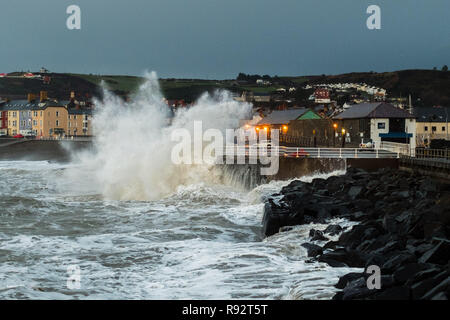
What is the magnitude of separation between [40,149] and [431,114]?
146 ft

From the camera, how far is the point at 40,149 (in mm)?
65625

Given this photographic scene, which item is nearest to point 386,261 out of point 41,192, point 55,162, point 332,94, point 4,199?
point 4,199

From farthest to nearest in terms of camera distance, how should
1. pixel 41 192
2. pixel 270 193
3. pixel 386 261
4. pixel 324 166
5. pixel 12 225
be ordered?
pixel 41 192 → pixel 324 166 → pixel 270 193 → pixel 12 225 → pixel 386 261

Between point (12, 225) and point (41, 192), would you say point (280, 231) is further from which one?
point (41, 192)

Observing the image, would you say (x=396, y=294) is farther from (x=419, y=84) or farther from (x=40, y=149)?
(x=419, y=84)

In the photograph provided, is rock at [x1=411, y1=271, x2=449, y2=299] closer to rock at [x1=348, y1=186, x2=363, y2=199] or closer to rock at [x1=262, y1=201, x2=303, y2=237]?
rock at [x1=262, y1=201, x2=303, y2=237]

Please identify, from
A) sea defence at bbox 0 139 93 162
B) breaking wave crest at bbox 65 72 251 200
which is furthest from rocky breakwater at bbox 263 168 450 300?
sea defence at bbox 0 139 93 162

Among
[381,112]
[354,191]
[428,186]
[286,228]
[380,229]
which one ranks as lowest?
[286,228]

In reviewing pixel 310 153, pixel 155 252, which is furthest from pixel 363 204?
pixel 310 153

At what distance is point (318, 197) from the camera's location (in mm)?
19828

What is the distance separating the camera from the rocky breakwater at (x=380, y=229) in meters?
9.58

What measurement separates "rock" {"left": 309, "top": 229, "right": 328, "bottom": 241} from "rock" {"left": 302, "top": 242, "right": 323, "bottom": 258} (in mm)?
872

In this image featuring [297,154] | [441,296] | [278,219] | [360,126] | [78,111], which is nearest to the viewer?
[441,296]

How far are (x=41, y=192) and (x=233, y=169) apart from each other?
975cm
